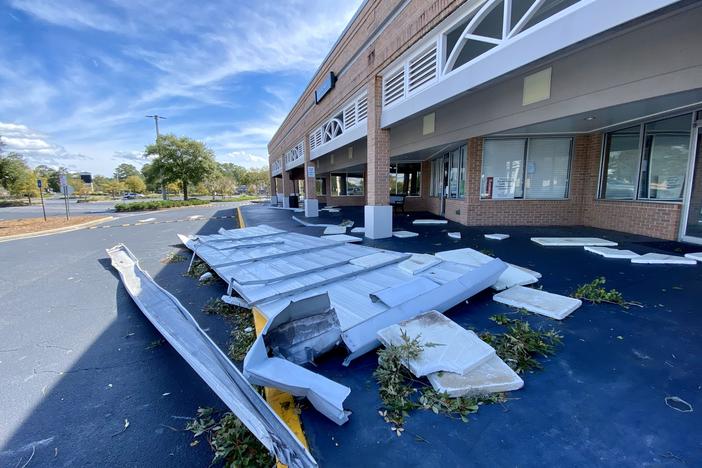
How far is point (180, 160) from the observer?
31.3 m

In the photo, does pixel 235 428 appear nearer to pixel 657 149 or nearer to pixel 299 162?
pixel 657 149

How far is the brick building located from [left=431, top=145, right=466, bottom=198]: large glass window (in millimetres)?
109

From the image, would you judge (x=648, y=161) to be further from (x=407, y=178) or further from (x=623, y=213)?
(x=407, y=178)

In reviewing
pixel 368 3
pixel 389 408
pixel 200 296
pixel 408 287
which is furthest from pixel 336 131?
pixel 389 408

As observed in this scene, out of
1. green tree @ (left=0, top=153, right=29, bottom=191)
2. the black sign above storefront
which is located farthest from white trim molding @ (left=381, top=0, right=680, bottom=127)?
green tree @ (left=0, top=153, right=29, bottom=191)

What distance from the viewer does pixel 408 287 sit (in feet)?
11.3

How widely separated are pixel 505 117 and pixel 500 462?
26.5 feet

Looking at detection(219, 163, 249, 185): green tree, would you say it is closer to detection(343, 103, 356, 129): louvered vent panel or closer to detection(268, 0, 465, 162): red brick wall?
detection(268, 0, 465, 162): red brick wall

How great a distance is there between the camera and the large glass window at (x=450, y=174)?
1094 centimetres

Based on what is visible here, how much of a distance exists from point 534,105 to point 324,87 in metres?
8.44

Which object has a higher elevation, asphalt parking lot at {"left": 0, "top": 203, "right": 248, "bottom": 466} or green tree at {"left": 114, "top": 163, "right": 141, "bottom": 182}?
green tree at {"left": 114, "top": 163, "right": 141, "bottom": 182}

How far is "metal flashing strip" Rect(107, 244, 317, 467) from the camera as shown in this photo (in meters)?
1.50

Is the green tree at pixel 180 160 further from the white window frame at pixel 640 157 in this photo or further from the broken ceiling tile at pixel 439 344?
the broken ceiling tile at pixel 439 344

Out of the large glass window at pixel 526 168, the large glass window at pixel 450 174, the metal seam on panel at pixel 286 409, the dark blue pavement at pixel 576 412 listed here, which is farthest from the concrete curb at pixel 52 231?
the large glass window at pixel 526 168
